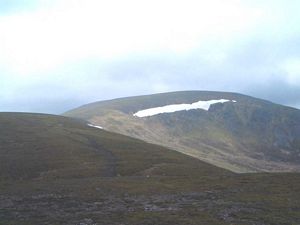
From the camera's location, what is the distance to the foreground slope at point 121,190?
51.5 meters

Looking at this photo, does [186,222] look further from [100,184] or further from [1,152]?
[1,152]

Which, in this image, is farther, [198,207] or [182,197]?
[182,197]

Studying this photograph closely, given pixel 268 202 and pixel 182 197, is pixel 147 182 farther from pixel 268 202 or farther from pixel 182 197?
pixel 268 202

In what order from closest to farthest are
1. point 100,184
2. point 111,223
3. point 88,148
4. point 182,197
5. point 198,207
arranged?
1. point 111,223
2. point 198,207
3. point 182,197
4. point 100,184
5. point 88,148

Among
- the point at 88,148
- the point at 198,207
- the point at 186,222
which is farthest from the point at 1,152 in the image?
the point at 186,222

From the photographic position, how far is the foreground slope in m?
51.5

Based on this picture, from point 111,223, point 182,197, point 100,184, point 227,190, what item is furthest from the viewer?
point 100,184

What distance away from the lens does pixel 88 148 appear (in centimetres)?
13550

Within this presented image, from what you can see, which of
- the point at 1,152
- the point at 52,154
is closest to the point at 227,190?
the point at 52,154

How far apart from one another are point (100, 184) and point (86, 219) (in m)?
31.2

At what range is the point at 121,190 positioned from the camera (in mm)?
73562

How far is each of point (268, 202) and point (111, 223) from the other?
24890 millimetres

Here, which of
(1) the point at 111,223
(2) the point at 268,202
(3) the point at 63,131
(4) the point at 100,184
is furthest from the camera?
(3) the point at 63,131

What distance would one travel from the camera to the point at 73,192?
7131cm
